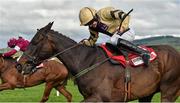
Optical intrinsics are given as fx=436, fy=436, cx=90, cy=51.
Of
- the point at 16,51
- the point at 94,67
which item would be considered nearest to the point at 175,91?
the point at 94,67

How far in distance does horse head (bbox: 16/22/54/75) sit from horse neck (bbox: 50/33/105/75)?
0.28 meters

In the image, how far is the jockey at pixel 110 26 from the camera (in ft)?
31.1

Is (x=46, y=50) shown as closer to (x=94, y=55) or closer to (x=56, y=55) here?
(x=56, y=55)

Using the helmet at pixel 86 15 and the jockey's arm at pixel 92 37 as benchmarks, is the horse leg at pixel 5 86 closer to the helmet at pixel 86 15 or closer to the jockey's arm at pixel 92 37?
the jockey's arm at pixel 92 37

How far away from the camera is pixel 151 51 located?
1016cm

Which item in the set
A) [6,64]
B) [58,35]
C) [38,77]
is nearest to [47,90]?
[38,77]

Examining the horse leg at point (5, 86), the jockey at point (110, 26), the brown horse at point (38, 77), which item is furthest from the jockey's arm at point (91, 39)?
the horse leg at point (5, 86)

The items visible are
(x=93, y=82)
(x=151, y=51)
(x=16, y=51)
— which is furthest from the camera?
(x=16, y=51)

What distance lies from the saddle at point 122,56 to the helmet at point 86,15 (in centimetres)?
86

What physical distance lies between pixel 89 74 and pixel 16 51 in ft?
30.8

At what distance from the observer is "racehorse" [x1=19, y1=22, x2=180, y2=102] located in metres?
9.31

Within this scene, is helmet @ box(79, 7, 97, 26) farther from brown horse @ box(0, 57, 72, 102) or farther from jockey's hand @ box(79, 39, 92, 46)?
brown horse @ box(0, 57, 72, 102)

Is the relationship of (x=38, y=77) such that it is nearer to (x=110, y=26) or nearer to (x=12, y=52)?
(x=12, y=52)

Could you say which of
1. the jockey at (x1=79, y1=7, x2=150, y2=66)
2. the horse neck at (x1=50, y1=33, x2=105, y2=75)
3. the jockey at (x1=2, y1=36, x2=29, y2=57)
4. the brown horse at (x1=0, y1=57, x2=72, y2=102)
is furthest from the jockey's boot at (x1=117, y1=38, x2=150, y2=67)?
the brown horse at (x1=0, y1=57, x2=72, y2=102)
